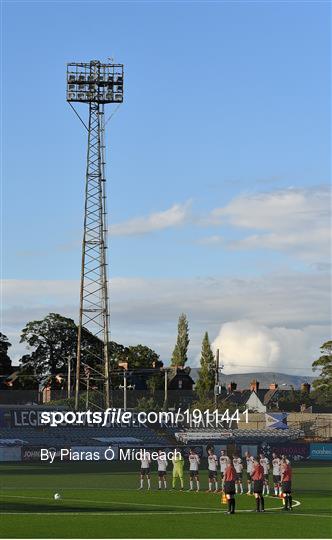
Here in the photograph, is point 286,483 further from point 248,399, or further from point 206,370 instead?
point 248,399

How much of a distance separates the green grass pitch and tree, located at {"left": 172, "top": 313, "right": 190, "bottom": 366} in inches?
3760

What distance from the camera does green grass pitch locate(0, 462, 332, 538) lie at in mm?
36531

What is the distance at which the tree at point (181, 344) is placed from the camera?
16688cm

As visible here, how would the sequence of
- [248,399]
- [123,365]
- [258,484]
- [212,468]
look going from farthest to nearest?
[248,399]
[123,365]
[212,468]
[258,484]

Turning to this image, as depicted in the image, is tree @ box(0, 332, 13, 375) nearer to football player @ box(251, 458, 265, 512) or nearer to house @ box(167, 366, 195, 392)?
house @ box(167, 366, 195, 392)

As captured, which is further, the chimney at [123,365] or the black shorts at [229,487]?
the chimney at [123,365]

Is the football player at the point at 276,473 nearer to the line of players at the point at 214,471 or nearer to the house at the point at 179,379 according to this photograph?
the line of players at the point at 214,471

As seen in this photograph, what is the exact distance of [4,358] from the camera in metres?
149

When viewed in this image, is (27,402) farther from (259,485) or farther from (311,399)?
(259,485)

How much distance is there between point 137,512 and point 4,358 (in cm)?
10610

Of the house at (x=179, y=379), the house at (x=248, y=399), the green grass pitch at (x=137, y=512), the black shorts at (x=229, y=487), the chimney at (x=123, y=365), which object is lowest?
the green grass pitch at (x=137, y=512)

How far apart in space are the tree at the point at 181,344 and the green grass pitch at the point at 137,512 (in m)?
95.5

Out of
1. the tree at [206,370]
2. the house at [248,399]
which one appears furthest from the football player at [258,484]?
the house at [248,399]

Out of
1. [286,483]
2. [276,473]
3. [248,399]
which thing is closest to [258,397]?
[248,399]
